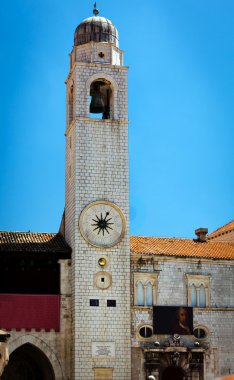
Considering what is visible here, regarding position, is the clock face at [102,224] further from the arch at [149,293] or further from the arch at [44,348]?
the arch at [44,348]

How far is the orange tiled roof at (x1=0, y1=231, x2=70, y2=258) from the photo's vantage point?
128 feet

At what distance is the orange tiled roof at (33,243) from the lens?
39.1 meters

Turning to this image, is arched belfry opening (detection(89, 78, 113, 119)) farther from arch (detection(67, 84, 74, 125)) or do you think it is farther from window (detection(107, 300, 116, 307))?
window (detection(107, 300, 116, 307))

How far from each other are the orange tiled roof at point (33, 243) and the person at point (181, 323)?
6.06 m

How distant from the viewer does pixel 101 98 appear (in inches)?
1663

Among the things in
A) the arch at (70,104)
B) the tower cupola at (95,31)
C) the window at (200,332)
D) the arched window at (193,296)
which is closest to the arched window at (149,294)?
the arched window at (193,296)

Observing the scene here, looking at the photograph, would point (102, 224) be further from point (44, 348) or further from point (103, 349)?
point (44, 348)

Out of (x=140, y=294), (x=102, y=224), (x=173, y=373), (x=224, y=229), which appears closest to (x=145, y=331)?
(x=140, y=294)

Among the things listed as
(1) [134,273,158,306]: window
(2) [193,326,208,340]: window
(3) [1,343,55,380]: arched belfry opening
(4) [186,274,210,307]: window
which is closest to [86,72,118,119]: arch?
(1) [134,273,158,306]: window

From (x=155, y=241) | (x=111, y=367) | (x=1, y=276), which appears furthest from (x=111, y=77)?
(x=111, y=367)

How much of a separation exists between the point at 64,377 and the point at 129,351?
3233mm

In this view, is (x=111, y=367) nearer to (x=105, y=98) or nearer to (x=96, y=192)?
(x=96, y=192)

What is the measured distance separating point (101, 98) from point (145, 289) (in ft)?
32.8

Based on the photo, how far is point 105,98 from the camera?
42.6m
